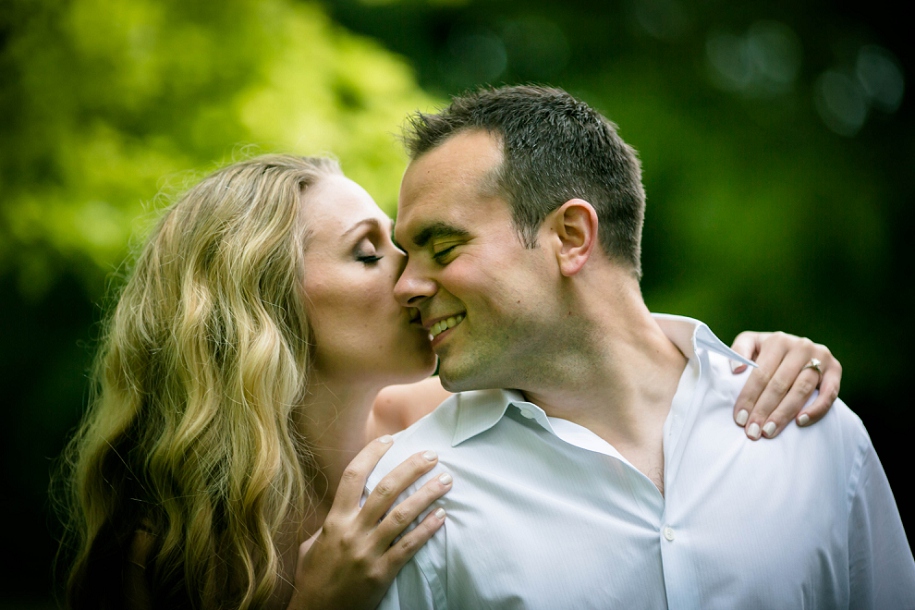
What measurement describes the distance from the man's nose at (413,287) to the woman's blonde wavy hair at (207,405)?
1.43 feet

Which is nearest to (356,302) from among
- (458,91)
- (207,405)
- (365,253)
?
(365,253)

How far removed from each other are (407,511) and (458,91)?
4.10 meters

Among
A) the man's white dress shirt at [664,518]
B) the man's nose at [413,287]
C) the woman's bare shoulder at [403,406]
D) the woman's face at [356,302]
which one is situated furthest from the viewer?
the woman's bare shoulder at [403,406]

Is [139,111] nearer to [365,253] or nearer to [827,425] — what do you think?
[365,253]

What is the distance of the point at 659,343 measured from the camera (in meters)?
2.58

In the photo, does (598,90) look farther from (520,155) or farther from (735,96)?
(520,155)

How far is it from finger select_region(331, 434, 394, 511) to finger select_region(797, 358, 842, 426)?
141 centimetres

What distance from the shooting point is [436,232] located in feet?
7.83

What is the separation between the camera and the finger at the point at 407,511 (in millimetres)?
2188

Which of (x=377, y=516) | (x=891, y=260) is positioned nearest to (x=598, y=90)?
(x=891, y=260)

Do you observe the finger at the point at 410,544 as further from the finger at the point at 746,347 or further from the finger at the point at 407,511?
the finger at the point at 746,347

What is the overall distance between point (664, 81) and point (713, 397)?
3764mm

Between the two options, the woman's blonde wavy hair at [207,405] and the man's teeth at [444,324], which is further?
the woman's blonde wavy hair at [207,405]

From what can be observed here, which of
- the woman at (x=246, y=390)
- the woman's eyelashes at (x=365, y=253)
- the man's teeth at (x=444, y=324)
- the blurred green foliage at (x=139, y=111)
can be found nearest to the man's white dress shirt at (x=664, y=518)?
the woman at (x=246, y=390)
